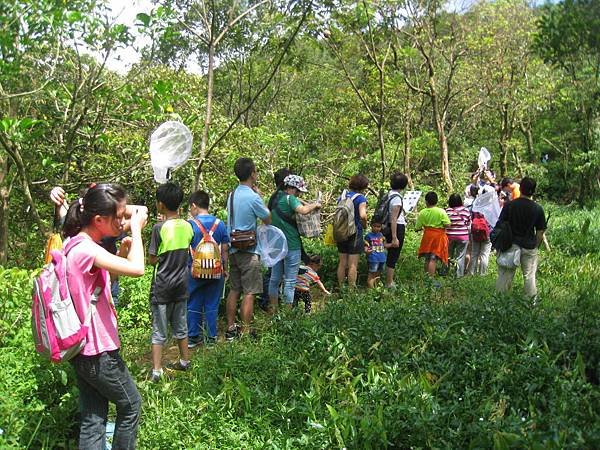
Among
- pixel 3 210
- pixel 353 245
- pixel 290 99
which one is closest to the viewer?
pixel 3 210

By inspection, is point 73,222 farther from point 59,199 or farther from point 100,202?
point 59,199

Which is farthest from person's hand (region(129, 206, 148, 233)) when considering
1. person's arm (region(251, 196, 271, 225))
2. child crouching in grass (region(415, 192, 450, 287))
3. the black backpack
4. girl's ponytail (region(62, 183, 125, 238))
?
child crouching in grass (region(415, 192, 450, 287))

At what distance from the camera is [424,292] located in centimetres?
619

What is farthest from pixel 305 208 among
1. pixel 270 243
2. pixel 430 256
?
pixel 430 256

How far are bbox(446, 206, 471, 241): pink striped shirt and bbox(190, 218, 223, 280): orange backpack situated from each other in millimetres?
4364

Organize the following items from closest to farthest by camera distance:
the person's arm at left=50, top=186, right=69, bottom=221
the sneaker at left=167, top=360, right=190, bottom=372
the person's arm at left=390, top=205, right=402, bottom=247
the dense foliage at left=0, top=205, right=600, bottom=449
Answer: the dense foliage at left=0, top=205, right=600, bottom=449, the person's arm at left=50, top=186, right=69, bottom=221, the sneaker at left=167, top=360, right=190, bottom=372, the person's arm at left=390, top=205, right=402, bottom=247

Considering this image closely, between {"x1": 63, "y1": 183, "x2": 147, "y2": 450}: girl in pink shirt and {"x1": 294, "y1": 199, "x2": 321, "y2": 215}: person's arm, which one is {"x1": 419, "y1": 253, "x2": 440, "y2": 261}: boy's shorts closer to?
{"x1": 294, "y1": 199, "x2": 321, "y2": 215}: person's arm

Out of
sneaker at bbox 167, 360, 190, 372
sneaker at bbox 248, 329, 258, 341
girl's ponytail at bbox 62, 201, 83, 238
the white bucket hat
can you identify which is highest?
the white bucket hat

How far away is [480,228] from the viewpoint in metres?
8.64

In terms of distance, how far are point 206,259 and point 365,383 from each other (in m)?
2.01

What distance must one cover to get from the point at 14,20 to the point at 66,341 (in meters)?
3.77

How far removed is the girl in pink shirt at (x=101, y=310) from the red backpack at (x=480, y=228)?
20.6ft

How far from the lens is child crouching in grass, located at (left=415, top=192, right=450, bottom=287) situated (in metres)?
8.03

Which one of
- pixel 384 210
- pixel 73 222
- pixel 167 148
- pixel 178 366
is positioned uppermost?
pixel 167 148
